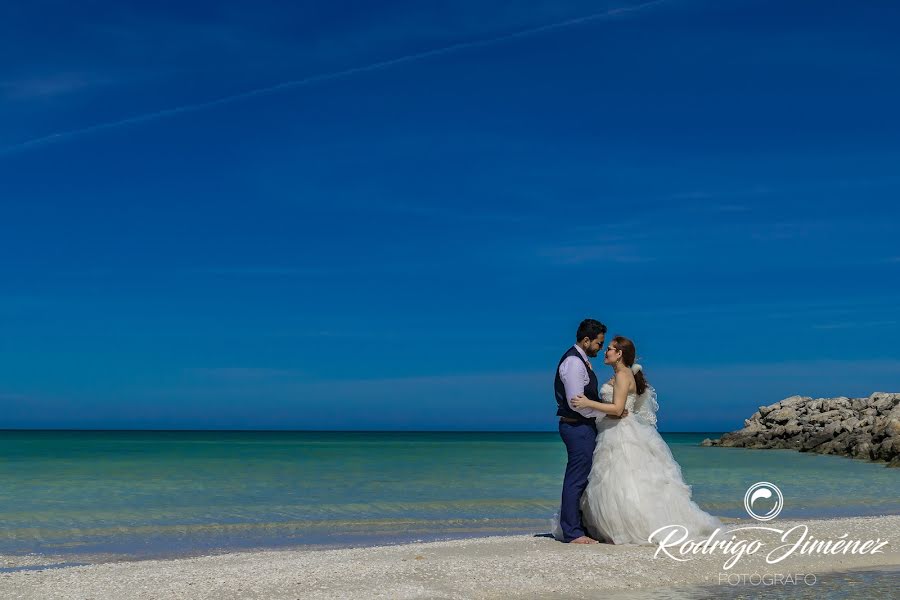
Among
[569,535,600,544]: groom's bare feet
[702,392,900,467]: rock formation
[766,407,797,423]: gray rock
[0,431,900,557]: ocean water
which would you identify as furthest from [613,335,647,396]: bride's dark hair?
[766,407,797,423]: gray rock

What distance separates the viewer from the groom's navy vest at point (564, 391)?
398 inches

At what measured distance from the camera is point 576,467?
1034cm

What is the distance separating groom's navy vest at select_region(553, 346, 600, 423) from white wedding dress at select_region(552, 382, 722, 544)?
6.5 inches

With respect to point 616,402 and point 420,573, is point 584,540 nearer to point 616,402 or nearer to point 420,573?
point 616,402

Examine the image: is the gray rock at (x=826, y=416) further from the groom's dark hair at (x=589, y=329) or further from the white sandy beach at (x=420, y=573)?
the groom's dark hair at (x=589, y=329)

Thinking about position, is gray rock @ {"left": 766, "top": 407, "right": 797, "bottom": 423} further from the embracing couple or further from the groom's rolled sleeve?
the groom's rolled sleeve

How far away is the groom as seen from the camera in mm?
10070

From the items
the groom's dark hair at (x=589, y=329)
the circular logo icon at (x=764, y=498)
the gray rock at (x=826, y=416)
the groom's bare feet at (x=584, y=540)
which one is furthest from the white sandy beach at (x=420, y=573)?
the gray rock at (x=826, y=416)

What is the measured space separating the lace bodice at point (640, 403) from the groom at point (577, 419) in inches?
4.3

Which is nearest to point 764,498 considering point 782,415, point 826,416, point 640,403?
point 640,403

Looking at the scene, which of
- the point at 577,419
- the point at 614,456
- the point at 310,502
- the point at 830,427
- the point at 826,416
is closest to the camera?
the point at 614,456

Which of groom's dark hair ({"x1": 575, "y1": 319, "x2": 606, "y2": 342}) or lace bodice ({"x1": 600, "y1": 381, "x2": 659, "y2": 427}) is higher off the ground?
groom's dark hair ({"x1": 575, "y1": 319, "x2": 606, "y2": 342})

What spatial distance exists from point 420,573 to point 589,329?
313cm

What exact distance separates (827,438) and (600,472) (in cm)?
3868
